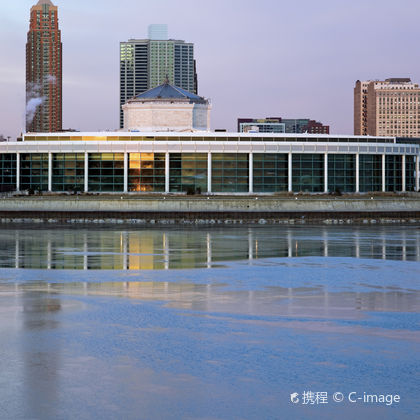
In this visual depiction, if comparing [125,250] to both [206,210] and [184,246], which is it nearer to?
[184,246]

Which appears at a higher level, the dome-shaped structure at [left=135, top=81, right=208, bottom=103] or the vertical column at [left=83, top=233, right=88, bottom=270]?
the dome-shaped structure at [left=135, top=81, right=208, bottom=103]

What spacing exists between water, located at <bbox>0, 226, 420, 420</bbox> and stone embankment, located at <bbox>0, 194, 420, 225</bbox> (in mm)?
31644

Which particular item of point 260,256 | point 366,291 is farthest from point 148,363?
point 260,256

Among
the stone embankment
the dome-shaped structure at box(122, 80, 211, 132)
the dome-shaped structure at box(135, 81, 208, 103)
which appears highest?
the dome-shaped structure at box(135, 81, 208, 103)

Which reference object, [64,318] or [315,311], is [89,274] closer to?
[64,318]

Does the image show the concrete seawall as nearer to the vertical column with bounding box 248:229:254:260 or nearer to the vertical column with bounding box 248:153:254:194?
the vertical column with bounding box 248:229:254:260

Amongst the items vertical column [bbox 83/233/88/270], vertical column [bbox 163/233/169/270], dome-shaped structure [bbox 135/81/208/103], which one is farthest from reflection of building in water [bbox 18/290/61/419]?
dome-shaped structure [bbox 135/81/208/103]

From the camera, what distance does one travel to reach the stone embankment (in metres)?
64.8

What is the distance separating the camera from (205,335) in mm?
16656

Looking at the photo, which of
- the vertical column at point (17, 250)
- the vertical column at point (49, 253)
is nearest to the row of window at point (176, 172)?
the vertical column at point (17, 250)

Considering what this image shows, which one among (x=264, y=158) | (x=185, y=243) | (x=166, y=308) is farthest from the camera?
(x=264, y=158)

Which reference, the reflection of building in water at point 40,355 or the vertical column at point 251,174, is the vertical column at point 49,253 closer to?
the reflection of building in water at point 40,355

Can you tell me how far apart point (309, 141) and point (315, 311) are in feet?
289

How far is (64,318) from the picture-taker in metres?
18.6
